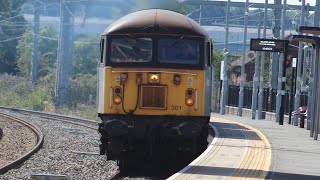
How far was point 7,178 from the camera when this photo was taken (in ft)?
61.6

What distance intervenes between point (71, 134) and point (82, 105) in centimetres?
2644

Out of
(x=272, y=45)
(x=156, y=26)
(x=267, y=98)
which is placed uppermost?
(x=156, y=26)

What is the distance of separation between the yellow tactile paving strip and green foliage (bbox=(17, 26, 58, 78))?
2286 inches

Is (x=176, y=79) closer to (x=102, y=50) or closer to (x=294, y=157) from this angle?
(x=102, y=50)

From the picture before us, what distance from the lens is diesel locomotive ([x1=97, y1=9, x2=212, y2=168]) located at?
19.3m

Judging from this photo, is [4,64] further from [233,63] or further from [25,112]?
[25,112]

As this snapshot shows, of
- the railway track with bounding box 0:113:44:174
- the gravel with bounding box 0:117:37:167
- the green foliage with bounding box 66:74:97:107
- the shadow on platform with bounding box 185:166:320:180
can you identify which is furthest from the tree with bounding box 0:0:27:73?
the shadow on platform with bounding box 185:166:320:180

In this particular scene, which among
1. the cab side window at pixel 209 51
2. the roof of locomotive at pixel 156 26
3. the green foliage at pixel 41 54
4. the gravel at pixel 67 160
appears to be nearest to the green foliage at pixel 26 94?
the green foliage at pixel 41 54

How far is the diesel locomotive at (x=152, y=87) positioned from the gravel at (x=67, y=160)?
1487 mm

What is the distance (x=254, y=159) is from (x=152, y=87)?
2606 millimetres

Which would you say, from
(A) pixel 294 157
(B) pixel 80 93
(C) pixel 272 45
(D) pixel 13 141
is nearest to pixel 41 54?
(B) pixel 80 93

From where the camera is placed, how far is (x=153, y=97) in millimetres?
19469

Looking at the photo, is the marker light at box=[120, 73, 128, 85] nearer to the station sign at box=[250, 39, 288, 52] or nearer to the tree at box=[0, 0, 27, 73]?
the station sign at box=[250, 39, 288, 52]

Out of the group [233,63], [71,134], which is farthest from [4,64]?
[71,134]
